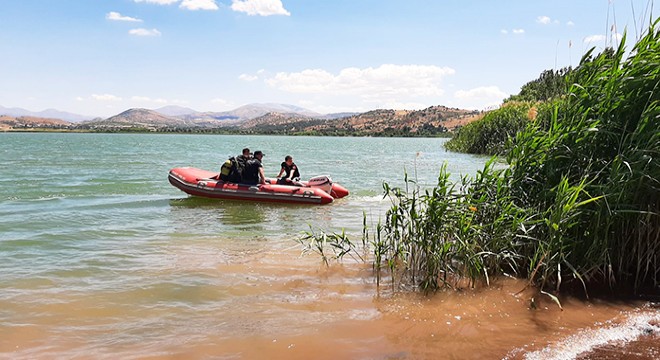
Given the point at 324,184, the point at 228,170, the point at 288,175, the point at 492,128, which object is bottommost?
the point at 324,184

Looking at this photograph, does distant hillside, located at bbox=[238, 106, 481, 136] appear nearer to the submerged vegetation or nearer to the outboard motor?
the outboard motor

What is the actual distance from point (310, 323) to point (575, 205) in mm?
2327

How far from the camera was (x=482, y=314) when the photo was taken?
3.98 metres

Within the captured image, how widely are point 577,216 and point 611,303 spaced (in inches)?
30.8

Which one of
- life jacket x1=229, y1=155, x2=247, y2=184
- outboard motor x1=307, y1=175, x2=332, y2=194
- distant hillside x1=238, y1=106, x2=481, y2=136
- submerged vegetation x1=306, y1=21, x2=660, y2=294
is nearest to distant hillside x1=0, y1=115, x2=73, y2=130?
distant hillside x1=238, y1=106, x2=481, y2=136

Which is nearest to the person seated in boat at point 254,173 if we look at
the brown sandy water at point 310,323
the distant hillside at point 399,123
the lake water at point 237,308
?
the lake water at point 237,308

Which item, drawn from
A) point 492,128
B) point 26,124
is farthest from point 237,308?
point 26,124

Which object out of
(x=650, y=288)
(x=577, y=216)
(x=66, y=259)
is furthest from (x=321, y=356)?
(x=66, y=259)

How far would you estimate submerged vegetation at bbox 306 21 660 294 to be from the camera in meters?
3.92

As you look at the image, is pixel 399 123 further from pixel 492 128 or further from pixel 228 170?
pixel 228 170

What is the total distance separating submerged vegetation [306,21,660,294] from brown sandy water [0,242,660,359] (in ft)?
0.93

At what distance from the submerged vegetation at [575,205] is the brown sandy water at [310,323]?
0.28 metres

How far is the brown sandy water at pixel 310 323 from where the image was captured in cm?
345

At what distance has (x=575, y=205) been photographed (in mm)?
3801
